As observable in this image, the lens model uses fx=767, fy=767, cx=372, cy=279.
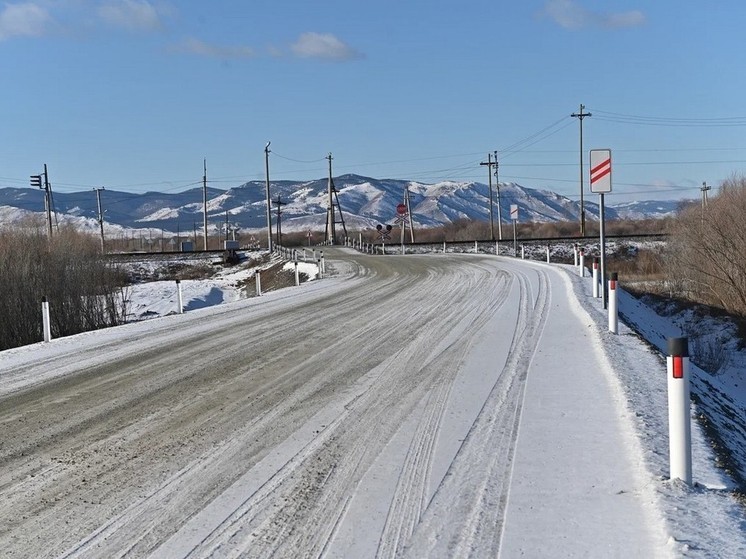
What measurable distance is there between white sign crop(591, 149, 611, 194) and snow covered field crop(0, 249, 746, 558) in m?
3.64

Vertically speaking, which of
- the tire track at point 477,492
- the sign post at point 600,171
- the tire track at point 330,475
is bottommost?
the tire track at point 477,492

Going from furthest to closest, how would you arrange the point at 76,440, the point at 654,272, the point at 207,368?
the point at 654,272 → the point at 207,368 → the point at 76,440

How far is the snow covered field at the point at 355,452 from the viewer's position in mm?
4695

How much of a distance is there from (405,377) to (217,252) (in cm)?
5713

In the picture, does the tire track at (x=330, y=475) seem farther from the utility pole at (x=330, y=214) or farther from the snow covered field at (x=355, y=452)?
the utility pole at (x=330, y=214)

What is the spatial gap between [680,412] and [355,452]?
8.51 ft

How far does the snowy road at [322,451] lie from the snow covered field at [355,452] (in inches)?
0.9

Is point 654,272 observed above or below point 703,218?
below

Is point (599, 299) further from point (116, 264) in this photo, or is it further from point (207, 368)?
point (116, 264)

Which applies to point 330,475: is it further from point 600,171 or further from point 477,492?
point 600,171

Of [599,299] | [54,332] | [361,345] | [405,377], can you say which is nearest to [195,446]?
[405,377]

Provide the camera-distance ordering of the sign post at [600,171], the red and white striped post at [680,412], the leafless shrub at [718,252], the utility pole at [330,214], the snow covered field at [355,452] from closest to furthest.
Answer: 1. the snow covered field at [355,452]
2. the red and white striped post at [680,412]
3. the sign post at [600,171]
4. the leafless shrub at [718,252]
5. the utility pole at [330,214]

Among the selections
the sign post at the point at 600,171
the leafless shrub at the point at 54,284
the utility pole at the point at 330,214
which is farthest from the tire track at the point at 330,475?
the utility pole at the point at 330,214

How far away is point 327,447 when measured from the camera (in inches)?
261
